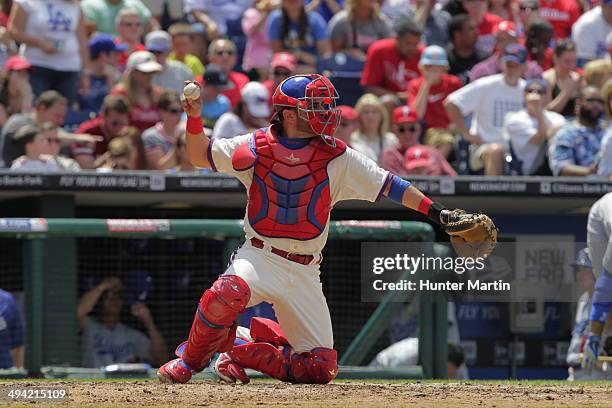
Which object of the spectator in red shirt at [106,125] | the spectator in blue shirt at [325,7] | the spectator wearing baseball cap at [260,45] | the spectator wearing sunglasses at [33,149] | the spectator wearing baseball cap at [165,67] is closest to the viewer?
the spectator wearing sunglasses at [33,149]

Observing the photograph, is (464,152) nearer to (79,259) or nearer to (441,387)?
(79,259)

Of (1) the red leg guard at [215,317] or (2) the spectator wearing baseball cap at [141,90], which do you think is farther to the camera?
(2) the spectator wearing baseball cap at [141,90]

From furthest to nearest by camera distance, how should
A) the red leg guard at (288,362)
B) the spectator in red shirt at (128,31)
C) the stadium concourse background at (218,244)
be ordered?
the spectator in red shirt at (128,31)
the stadium concourse background at (218,244)
the red leg guard at (288,362)

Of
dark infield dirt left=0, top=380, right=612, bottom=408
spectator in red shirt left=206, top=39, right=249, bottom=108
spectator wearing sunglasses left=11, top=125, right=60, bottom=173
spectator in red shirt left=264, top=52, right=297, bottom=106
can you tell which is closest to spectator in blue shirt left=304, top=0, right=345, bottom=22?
spectator in red shirt left=206, top=39, right=249, bottom=108

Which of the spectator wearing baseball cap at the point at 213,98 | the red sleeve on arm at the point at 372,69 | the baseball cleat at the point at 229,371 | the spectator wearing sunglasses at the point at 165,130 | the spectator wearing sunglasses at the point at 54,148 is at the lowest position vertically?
the baseball cleat at the point at 229,371

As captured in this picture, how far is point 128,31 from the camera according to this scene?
12.2 m

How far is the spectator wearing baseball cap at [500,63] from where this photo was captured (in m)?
12.0

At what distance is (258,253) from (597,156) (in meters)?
4.79

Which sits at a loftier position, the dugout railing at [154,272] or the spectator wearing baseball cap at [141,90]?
the spectator wearing baseball cap at [141,90]

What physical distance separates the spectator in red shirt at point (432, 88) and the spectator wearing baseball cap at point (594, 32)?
6.00 ft

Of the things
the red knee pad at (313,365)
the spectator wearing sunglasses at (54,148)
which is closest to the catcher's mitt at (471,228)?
the red knee pad at (313,365)

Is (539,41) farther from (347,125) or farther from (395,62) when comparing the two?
(347,125)
